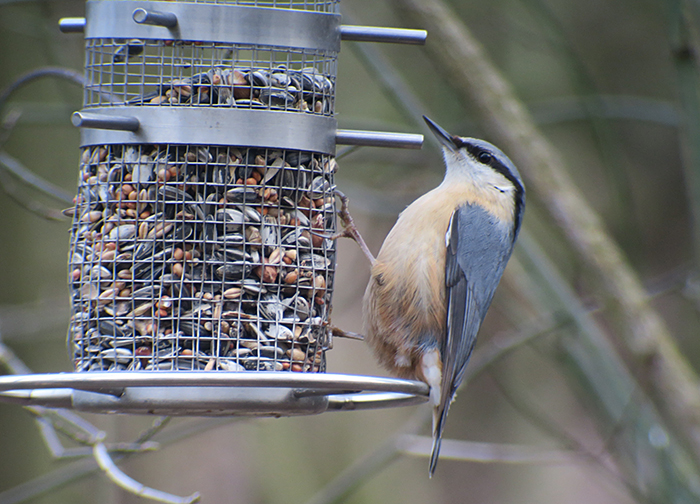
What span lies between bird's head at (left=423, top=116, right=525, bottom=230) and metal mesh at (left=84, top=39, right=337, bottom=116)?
134cm

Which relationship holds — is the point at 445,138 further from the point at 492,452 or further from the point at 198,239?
the point at 492,452

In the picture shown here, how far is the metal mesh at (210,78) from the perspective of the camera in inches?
110

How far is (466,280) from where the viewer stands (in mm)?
3867

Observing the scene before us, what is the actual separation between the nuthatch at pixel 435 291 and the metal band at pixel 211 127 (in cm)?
116

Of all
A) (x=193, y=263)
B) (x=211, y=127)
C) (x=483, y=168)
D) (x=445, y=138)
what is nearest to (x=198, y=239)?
(x=193, y=263)

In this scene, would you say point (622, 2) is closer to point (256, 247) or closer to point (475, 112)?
point (475, 112)

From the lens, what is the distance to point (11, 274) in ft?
19.9

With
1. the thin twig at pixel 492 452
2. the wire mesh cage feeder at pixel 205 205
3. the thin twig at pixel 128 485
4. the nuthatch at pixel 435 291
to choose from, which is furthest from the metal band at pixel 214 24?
the thin twig at pixel 492 452

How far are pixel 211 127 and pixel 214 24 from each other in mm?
348

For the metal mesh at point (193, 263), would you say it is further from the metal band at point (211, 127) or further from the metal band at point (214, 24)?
the metal band at point (214, 24)

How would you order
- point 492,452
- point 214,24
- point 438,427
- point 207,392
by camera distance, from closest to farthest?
point 207,392 → point 214,24 → point 438,427 → point 492,452

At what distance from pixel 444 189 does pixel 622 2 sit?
4.56 metres

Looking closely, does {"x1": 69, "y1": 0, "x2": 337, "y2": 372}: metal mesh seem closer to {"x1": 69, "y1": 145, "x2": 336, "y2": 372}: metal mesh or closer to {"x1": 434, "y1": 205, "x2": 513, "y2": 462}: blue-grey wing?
{"x1": 69, "y1": 145, "x2": 336, "y2": 372}: metal mesh

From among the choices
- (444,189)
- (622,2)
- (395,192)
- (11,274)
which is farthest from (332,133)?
(622,2)
